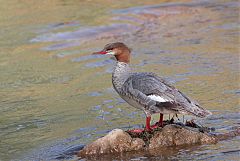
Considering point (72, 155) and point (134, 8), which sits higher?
point (134, 8)

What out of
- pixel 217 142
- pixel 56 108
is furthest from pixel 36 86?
pixel 217 142

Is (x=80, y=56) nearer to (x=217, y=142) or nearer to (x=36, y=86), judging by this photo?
(x=36, y=86)

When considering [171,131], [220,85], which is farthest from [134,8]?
[171,131]

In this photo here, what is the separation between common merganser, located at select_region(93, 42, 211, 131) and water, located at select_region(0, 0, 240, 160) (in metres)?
0.54

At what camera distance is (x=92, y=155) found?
8.62 m

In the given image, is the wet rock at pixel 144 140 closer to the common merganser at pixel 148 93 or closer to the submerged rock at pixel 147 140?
the submerged rock at pixel 147 140

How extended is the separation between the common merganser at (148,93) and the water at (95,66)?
1.77 ft

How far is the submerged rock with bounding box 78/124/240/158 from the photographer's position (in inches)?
340

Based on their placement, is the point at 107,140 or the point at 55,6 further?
the point at 55,6

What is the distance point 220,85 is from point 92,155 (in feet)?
14.2

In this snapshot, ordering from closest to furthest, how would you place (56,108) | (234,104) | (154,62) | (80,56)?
(234,104), (56,108), (154,62), (80,56)

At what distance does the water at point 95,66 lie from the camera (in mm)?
9836

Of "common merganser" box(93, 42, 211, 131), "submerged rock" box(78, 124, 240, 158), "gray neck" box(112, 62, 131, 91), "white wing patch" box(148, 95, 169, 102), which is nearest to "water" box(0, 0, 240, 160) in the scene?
"submerged rock" box(78, 124, 240, 158)

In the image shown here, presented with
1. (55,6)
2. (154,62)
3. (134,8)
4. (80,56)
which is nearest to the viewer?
(154,62)
